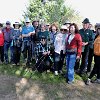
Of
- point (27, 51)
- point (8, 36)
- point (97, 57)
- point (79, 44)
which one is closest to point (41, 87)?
point (79, 44)

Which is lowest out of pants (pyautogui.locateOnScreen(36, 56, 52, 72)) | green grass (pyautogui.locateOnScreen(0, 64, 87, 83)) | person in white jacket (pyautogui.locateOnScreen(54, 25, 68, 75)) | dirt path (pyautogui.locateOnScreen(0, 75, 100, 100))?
dirt path (pyautogui.locateOnScreen(0, 75, 100, 100))

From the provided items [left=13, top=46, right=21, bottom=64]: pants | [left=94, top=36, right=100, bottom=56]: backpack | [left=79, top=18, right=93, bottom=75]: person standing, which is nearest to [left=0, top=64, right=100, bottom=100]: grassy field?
[left=79, top=18, right=93, bottom=75]: person standing

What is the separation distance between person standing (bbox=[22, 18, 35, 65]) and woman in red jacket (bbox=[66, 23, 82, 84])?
221 cm

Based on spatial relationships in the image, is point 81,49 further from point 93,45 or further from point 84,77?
point 84,77

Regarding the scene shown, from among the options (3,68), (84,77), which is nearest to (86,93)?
(84,77)

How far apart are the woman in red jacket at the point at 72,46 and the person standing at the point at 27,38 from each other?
2206 mm

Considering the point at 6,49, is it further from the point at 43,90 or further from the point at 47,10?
the point at 47,10

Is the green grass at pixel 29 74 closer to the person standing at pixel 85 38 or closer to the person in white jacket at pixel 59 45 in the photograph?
the person in white jacket at pixel 59 45

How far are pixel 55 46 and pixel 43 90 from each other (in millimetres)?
1953

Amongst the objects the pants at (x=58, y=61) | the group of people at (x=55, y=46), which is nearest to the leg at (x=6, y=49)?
the group of people at (x=55, y=46)

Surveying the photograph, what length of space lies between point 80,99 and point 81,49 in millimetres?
2019

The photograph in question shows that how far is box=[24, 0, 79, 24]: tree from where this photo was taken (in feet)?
107

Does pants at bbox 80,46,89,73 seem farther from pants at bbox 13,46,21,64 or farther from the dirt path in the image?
pants at bbox 13,46,21,64

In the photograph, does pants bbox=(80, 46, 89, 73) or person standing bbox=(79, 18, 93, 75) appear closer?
person standing bbox=(79, 18, 93, 75)
